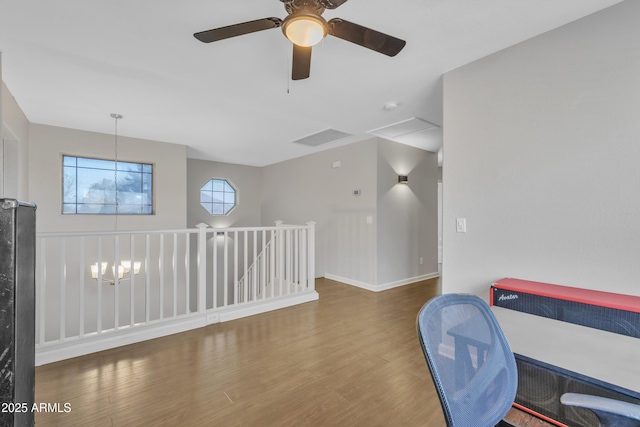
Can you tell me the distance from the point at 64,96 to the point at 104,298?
9.69ft

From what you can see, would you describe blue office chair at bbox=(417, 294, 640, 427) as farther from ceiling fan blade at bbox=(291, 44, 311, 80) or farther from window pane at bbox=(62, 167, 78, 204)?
window pane at bbox=(62, 167, 78, 204)

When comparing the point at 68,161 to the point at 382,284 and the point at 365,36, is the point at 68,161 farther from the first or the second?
the point at 382,284

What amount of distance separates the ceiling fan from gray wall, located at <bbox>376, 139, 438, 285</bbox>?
3.03 meters

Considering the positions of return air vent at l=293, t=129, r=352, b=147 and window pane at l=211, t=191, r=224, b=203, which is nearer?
return air vent at l=293, t=129, r=352, b=147

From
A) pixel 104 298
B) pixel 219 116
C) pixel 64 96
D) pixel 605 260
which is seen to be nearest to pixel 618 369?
pixel 605 260

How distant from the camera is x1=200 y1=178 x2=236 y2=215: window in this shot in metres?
6.62

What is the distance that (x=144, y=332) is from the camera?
278 cm

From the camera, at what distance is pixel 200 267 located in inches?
125

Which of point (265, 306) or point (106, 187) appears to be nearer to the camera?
point (265, 306)

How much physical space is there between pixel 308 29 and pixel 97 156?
4550 millimetres

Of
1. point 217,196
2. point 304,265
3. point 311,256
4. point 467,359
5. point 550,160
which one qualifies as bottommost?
point 304,265

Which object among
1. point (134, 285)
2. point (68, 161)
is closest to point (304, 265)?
point (134, 285)

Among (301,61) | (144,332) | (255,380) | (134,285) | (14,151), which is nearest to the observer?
(301,61)

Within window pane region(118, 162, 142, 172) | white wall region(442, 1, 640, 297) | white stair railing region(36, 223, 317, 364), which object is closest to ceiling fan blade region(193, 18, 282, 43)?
white wall region(442, 1, 640, 297)
